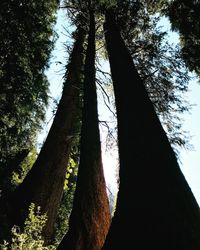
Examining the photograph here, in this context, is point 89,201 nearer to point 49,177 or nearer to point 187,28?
point 49,177

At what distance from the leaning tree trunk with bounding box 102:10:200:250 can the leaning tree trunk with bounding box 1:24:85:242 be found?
364 cm

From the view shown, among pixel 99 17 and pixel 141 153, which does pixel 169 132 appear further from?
pixel 141 153

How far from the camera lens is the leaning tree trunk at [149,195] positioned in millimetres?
2416

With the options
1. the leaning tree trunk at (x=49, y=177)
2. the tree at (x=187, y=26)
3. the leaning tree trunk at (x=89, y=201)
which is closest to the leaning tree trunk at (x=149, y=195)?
the leaning tree trunk at (x=89, y=201)

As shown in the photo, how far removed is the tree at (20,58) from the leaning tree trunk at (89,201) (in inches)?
164

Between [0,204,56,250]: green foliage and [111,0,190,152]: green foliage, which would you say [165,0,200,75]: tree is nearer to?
[111,0,190,152]: green foliage

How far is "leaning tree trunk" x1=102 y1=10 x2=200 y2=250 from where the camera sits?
7.93 feet

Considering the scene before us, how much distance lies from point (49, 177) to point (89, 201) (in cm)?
291

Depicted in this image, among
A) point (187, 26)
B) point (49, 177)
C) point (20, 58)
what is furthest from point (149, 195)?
point (20, 58)

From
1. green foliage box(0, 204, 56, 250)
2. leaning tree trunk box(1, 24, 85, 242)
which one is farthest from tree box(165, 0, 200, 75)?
green foliage box(0, 204, 56, 250)

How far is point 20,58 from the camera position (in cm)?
1175

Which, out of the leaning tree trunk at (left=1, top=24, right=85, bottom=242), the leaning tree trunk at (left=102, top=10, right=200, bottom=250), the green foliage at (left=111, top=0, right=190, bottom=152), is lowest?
the leaning tree trunk at (left=102, top=10, right=200, bottom=250)

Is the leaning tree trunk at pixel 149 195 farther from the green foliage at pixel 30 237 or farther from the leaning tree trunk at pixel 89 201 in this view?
the green foliage at pixel 30 237

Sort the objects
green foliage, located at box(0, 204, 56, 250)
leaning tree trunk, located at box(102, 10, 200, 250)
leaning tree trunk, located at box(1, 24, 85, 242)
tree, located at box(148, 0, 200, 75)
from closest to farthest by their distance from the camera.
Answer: leaning tree trunk, located at box(102, 10, 200, 250) → green foliage, located at box(0, 204, 56, 250) → leaning tree trunk, located at box(1, 24, 85, 242) → tree, located at box(148, 0, 200, 75)
